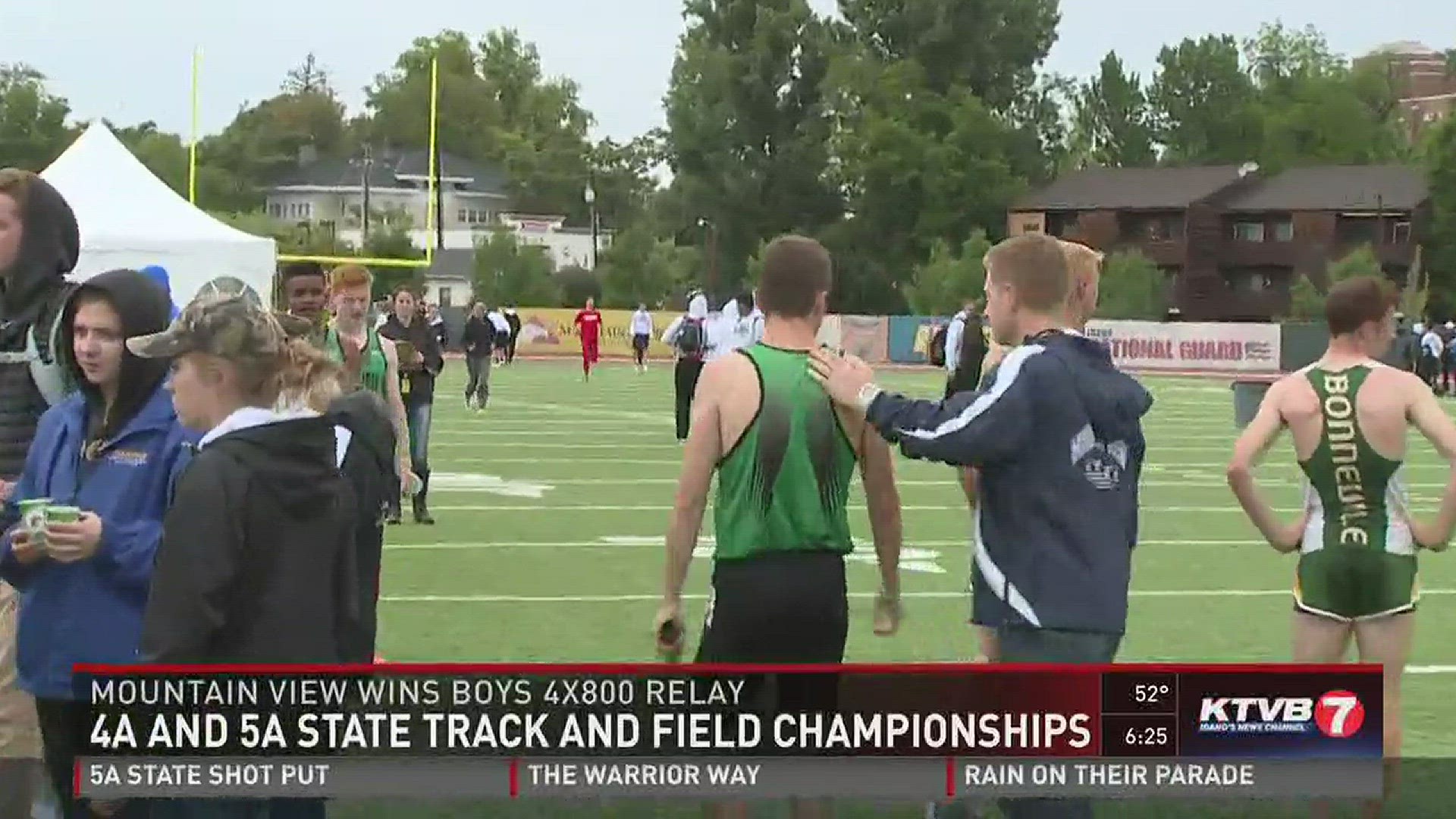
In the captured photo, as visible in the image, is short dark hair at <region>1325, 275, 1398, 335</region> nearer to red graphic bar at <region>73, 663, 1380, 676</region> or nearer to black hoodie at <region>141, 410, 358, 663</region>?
red graphic bar at <region>73, 663, 1380, 676</region>

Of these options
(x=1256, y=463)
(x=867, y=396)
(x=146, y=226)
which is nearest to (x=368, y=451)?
(x=867, y=396)

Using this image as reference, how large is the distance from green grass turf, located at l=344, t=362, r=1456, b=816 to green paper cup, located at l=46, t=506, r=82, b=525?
2.03 metres

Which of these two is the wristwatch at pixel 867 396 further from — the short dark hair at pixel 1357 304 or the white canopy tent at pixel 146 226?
the white canopy tent at pixel 146 226

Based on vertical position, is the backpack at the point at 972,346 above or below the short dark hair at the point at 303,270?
below

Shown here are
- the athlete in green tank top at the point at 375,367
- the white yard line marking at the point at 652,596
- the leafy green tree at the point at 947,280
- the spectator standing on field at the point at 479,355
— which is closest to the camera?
the athlete in green tank top at the point at 375,367

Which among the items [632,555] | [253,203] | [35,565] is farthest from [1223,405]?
[253,203]

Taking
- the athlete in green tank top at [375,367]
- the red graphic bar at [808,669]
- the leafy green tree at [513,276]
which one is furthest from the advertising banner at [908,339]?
the red graphic bar at [808,669]

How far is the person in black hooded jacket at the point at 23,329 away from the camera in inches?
245

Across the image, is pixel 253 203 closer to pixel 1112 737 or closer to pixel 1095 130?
pixel 1095 130

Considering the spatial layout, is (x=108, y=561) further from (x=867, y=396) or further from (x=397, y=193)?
(x=397, y=193)

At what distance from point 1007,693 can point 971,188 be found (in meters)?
86.1

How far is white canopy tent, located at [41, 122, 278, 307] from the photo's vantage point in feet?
73.5

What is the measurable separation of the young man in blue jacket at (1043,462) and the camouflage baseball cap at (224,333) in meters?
1.58

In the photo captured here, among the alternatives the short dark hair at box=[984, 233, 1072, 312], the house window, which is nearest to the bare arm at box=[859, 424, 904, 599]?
the short dark hair at box=[984, 233, 1072, 312]
